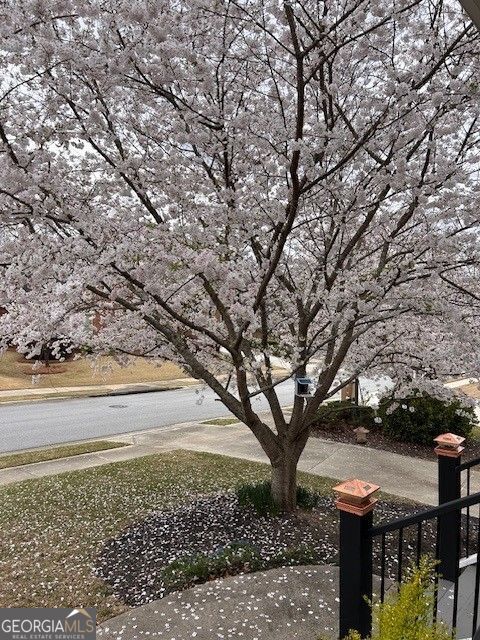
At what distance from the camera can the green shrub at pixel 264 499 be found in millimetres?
5199

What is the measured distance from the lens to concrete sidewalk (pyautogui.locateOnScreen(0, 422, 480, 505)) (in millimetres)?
7434

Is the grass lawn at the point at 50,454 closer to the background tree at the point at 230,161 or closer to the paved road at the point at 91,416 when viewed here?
the paved road at the point at 91,416

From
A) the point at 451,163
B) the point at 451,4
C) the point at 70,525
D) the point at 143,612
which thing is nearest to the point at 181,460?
the point at 70,525

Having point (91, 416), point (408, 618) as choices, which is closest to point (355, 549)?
point (408, 618)

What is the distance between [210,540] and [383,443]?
6363mm

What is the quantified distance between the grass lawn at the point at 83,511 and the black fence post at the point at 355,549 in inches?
75.7

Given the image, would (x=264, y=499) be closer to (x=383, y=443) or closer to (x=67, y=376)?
(x=383, y=443)

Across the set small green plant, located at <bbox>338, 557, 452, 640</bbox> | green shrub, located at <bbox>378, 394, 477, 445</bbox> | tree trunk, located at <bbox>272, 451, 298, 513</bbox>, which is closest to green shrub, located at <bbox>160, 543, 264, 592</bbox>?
tree trunk, located at <bbox>272, 451, 298, 513</bbox>

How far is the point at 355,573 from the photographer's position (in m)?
2.70

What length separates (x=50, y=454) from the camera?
900cm

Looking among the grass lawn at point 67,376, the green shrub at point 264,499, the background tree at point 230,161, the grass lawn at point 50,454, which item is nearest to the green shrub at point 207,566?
the green shrub at point 264,499

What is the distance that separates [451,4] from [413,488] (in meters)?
6.27

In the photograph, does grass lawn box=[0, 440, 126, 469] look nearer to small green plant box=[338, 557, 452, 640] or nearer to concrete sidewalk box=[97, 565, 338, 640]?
concrete sidewalk box=[97, 565, 338, 640]

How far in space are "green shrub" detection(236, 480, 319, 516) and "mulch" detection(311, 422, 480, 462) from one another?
452cm
